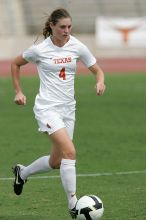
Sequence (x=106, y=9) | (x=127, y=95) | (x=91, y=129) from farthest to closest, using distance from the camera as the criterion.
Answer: (x=106, y=9)
(x=127, y=95)
(x=91, y=129)

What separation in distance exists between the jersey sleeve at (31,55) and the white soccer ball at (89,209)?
173 cm

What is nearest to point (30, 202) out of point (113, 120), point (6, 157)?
point (6, 157)

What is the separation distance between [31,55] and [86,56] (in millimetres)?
605

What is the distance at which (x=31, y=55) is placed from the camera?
8.72 meters

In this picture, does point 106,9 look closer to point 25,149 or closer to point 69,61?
point 25,149

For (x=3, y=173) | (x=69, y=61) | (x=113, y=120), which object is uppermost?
(x=69, y=61)

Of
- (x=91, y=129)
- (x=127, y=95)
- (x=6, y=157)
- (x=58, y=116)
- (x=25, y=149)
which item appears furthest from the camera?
(x=127, y=95)

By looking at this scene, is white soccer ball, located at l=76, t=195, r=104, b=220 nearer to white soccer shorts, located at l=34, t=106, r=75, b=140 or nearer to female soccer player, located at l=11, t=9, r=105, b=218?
female soccer player, located at l=11, t=9, r=105, b=218

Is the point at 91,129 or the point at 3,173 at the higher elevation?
the point at 3,173

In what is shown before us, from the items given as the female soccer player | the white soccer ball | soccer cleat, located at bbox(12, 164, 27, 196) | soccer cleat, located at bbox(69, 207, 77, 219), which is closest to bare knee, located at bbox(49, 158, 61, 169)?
the female soccer player

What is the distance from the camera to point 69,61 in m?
8.60

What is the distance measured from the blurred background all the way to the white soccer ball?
2149 cm

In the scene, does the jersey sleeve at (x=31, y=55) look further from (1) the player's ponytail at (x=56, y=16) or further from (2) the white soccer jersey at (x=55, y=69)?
(1) the player's ponytail at (x=56, y=16)

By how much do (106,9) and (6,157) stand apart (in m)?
29.7
